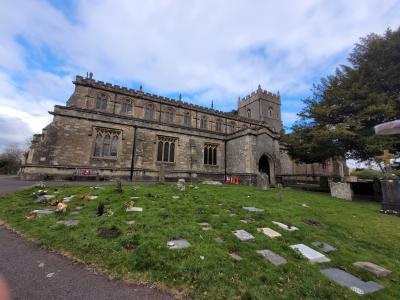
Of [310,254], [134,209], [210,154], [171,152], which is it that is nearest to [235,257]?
[310,254]

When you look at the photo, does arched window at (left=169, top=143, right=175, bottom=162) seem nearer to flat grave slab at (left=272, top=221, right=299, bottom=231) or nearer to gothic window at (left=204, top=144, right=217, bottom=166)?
gothic window at (left=204, top=144, right=217, bottom=166)

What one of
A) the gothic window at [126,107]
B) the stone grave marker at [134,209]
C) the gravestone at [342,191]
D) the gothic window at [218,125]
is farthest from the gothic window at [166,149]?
the gravestone at [342,191]

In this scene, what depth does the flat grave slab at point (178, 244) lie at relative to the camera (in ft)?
14.7

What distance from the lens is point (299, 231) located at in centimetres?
618

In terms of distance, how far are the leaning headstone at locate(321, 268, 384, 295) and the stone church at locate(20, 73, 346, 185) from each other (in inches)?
526

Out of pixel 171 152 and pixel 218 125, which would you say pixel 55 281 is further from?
pixel 218 125

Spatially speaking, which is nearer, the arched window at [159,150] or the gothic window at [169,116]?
the arched window at [159,150]

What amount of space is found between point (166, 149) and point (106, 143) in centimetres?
577

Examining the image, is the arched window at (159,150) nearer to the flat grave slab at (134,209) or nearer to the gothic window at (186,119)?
the gothic window at (186,119)

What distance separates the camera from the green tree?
53.5ft

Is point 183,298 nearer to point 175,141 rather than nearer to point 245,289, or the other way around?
point 245,289

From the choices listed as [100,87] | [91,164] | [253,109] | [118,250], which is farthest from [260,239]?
[253,109]

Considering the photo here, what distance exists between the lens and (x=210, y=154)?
24.8 m

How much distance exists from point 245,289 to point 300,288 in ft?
3.15
